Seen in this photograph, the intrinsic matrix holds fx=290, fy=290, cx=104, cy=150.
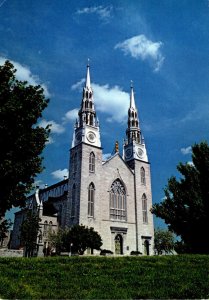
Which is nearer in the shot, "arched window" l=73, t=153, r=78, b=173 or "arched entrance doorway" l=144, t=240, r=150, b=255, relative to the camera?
"arched window" l=73, t=153, r=78, b=173

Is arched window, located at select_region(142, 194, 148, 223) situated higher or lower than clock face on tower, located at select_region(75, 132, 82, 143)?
lower

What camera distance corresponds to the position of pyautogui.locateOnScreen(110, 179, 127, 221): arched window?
50812 mm

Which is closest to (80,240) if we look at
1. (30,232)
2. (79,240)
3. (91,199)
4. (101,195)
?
(79,240)

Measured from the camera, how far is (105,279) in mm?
11539

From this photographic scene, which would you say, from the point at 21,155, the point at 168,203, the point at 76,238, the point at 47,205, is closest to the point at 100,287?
the point at 21,155

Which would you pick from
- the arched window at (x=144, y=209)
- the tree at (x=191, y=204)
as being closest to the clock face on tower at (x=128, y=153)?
the arched window at (x=144, y=209)

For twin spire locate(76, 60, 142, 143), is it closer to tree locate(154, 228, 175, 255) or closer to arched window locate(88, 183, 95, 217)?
arched window locate(88, 183, 95, 217)

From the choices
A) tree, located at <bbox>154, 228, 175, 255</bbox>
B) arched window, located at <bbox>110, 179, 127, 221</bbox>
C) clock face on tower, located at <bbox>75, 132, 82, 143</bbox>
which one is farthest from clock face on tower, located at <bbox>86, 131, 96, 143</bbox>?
tree, located at <bbox>154, 228, 175, 255</bbox>

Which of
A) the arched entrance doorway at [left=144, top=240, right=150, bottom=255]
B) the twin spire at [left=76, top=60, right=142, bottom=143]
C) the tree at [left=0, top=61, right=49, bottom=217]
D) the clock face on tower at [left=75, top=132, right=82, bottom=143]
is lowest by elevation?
the arched entrance doorway at [left=144, top=240, right=150, bottom=255]

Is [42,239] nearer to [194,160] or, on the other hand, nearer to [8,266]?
[194,160]

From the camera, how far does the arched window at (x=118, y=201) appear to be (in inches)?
2000

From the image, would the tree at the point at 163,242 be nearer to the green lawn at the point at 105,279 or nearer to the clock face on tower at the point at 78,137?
the clock face on tower at the point at 78,137

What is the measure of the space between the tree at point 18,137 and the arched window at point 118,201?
35062 mm

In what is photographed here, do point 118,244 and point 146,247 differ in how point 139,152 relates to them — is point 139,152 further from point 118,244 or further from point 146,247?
point 118,244
